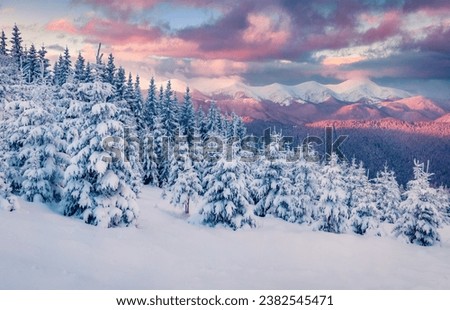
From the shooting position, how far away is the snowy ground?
496 inches

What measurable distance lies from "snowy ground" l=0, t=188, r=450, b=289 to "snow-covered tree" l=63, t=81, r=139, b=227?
108 centimetres

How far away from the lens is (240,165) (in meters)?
28.3

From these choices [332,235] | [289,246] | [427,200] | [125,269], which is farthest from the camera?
[427,200]

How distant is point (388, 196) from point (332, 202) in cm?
2691

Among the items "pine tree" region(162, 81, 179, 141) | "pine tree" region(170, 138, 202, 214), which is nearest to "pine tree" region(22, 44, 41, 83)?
Result: "pine tree" region(162, 81, 179, 141)

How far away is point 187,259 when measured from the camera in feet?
57.5

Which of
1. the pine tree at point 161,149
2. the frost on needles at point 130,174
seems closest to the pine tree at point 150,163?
the frost on needles at point 130,174

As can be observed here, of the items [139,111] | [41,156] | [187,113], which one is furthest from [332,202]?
[139,111]

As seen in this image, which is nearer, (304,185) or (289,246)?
(289,246)

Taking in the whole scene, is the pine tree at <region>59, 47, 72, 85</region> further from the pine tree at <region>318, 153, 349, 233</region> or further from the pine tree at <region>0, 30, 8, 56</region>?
the pine tree at <region>318, 153, 349, 233</region>

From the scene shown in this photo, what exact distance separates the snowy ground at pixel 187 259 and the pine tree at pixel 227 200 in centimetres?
134

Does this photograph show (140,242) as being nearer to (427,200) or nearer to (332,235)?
(332,235)

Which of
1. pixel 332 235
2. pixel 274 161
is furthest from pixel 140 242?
pixel 274 161
